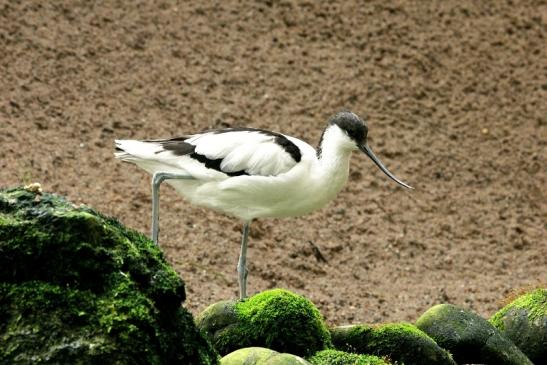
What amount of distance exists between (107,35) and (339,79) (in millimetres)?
2605

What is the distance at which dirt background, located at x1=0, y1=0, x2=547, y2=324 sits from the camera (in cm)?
815

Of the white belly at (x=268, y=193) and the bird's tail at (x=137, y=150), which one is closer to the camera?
the white belly at (x=268, y=193)

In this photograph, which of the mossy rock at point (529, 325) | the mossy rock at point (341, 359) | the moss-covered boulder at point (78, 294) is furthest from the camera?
the mossy rock at point (529, 325)

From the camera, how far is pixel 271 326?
469 centimetres

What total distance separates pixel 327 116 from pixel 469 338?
17.1 feet

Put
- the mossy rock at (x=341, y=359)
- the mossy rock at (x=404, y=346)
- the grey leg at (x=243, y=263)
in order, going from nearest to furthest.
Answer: the mossy rock at (x=341, y=359)
the mossy rock at (x=404, y=346)
the grey leg at (x=243, y=263)

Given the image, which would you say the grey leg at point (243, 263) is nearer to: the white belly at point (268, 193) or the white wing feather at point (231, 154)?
the white belly at point (268, 193)

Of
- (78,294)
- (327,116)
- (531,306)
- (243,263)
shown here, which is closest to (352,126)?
(243,263)

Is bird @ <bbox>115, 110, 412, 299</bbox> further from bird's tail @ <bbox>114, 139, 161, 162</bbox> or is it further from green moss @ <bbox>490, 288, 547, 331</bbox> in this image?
green moss @ <bbox>490, 288, 547, 331</bbox>

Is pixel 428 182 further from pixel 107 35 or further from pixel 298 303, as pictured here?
pixel 298 303

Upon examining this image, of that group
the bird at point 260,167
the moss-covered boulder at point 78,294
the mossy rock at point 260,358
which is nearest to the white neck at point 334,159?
the bird at point 260,167

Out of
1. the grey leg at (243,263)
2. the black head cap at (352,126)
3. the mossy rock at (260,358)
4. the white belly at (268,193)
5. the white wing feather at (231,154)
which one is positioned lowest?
the grey leg at (243,263)

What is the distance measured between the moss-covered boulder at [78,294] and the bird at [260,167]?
250 centimetres

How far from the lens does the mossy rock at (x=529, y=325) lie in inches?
220
